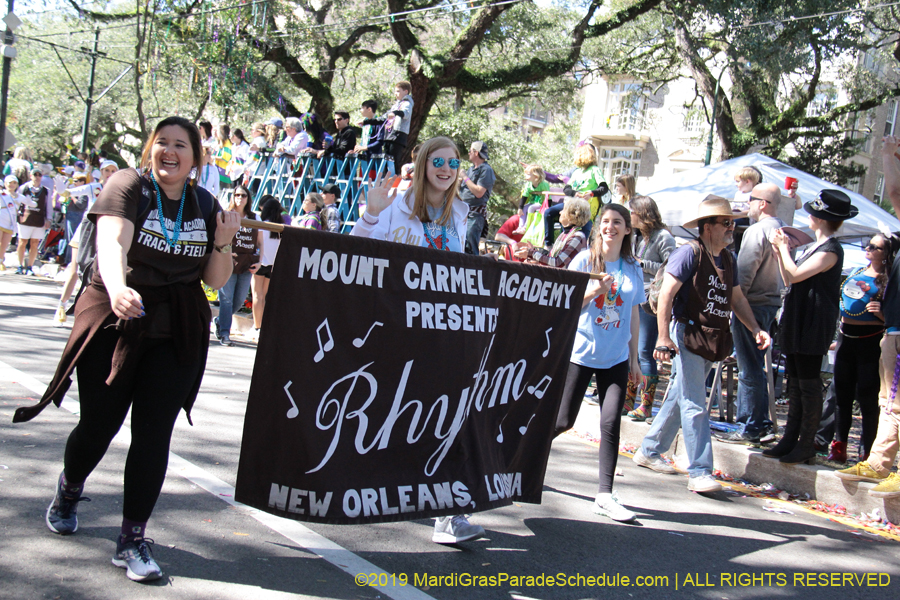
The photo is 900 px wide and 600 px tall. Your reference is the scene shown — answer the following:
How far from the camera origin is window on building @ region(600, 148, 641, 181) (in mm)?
48938

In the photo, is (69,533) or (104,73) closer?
(69,533)

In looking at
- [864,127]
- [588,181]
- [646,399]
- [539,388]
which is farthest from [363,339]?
[864,127]

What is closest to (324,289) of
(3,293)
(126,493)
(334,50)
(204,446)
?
(126,493)

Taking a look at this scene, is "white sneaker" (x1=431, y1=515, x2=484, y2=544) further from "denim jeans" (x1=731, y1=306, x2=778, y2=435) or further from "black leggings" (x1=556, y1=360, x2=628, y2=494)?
"denim jeans" (x1=731, y1=306, x2=778, y2=435)

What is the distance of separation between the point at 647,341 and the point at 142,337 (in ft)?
17.2

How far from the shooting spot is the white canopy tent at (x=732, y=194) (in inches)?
430

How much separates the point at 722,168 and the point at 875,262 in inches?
302

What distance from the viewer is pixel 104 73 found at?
1502 inches

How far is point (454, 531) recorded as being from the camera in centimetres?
395

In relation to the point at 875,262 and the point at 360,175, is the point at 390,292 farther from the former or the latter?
the point at 360,175

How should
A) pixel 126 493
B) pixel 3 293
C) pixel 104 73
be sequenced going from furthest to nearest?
pixel 104 73
pixel 3 293
pixel 126 493

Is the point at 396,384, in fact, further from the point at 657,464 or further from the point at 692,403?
the point at 657,464

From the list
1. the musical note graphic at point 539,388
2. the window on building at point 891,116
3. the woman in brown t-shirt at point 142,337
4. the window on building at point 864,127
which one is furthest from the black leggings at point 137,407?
the window on building at point 891,116

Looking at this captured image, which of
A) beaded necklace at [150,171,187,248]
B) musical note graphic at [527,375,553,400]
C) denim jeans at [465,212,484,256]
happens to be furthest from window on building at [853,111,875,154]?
beaded necklace at [150,171,187,248]
